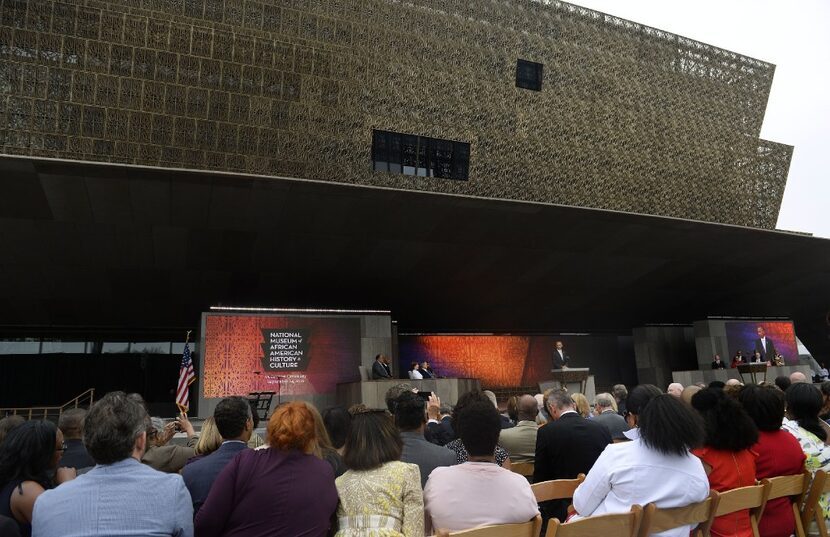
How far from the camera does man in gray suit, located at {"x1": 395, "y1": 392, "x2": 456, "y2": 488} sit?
354cm

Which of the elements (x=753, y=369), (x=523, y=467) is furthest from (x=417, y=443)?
A: (x=753, y=369)

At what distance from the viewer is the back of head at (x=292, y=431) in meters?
2.64

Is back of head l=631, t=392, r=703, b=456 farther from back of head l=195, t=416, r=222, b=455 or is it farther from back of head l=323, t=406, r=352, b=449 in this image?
back of head l=195, t=416, r=222, b=455

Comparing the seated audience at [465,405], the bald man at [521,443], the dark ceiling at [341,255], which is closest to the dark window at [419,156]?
A: the dark ceiling at [341,255]

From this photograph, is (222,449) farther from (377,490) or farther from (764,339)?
(764,339)

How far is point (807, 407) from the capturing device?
4.38 m

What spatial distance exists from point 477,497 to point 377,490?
0.52m

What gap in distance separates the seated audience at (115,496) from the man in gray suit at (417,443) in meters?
1.47

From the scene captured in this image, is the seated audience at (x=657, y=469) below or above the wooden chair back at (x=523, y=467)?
above

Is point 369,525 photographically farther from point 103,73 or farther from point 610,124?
point 610,124

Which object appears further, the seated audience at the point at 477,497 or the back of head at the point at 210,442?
the back of head at the point at 210,442

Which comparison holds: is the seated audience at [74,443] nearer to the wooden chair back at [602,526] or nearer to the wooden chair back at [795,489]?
the wooden chair back at [602,526]

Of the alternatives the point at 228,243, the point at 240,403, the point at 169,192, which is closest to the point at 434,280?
the point at 228,243

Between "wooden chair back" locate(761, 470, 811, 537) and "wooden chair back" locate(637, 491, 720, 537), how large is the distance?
0.56m
